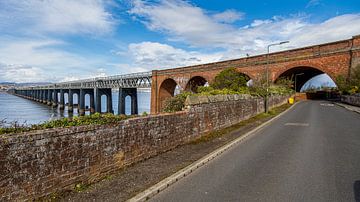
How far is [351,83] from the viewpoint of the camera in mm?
36969

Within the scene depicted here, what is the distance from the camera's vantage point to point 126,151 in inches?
258

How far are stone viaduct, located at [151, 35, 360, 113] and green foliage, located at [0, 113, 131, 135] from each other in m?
27.1

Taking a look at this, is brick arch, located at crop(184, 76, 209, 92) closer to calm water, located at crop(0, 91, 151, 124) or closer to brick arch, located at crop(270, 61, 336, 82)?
calm water, located at crop(0, 91, 151, 124)

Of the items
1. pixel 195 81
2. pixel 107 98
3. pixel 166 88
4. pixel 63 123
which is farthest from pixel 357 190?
pixel 107 98

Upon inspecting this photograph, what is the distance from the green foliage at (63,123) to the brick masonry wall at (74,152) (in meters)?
0.15

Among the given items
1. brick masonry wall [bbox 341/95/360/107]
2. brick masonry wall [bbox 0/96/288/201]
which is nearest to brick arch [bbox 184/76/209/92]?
brick masonry wall [bbox 341/95/360/107]

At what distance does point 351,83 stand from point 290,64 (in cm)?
1033

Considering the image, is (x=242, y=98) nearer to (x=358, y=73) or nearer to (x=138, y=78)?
(x=358, y=73)

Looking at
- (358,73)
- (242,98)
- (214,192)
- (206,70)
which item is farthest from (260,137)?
(206,70)

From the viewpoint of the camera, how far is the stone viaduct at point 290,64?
39000 mm

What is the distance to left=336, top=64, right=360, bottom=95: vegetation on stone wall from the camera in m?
35.2

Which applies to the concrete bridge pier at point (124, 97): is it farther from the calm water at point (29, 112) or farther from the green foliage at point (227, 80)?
the green foliage at point (227, 80)

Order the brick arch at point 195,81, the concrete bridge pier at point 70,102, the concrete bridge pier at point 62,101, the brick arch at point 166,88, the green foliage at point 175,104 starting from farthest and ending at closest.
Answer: the concrete bridge pier at point 62,101 → the concrete bridge pier at point 70,102 → the brick arch at point 166,88 → the brick arch at point 195,81 → the green foliage at point 175,104

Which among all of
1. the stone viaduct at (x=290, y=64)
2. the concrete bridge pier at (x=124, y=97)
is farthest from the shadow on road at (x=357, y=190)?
the concrete bridge pier at (x=124, y=97)
